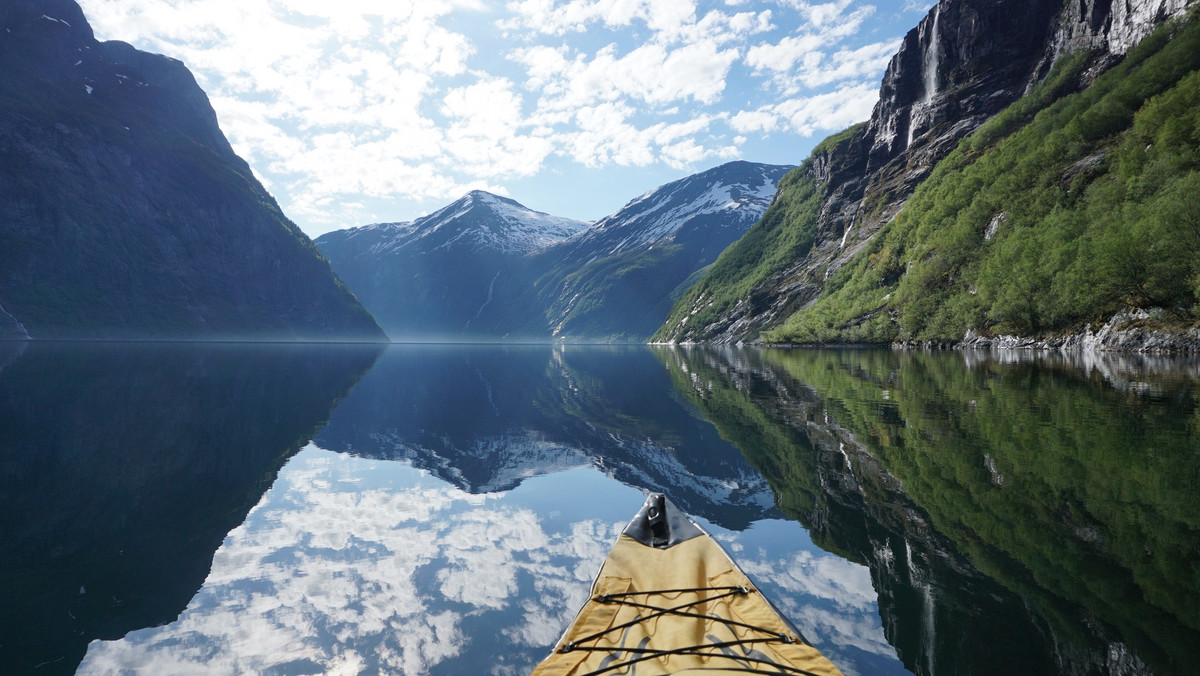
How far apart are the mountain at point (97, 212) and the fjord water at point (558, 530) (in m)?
165

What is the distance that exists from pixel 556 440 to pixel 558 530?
11.1 meters

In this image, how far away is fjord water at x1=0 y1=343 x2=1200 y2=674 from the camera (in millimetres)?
7562

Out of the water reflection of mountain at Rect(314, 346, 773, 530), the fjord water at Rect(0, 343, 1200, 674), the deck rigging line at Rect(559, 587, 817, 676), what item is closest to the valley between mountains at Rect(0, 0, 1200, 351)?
the fjord water at Rect(0, 343, 1200, 674)

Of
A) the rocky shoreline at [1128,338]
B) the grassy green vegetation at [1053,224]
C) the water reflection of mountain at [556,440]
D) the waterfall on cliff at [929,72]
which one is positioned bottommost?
the water reflection of mountain at [556,440]

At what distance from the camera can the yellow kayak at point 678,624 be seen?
5829 millimetres

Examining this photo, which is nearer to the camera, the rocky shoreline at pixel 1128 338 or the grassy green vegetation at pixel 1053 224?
the rocky shoreline at pixel 1128 338

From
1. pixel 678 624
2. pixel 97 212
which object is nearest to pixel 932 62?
pixel 678 624

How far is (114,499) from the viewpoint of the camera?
47.0ft

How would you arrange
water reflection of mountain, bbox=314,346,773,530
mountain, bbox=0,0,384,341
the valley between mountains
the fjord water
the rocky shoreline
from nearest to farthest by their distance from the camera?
the fjord water < water reflection of mountain, bbox=314,346,773,530 < the rocky shoreline < the valley between mountains < mountain, bbox=0,0,384,341

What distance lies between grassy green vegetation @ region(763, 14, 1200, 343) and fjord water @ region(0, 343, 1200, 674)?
3159 cm

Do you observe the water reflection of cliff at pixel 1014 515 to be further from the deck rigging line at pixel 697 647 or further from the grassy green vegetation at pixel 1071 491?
the deck rigging line at pixel 697 647

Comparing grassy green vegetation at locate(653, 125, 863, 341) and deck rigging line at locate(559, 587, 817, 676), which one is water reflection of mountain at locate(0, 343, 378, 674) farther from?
grassy green vegetation at locate(653, 125, 863, 341)

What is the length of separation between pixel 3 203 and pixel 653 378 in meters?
188

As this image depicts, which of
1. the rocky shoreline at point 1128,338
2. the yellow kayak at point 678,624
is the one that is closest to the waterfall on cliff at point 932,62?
the rocky shoreline at point 1128,338
